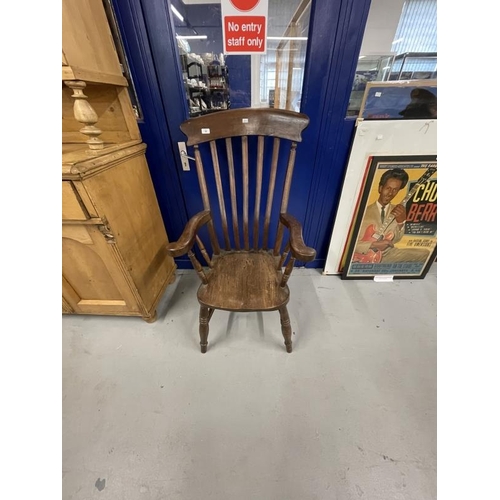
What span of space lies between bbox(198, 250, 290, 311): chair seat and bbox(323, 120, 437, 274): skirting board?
0.66 meters

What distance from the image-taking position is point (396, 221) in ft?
4.53

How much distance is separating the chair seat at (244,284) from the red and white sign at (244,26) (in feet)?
3.16

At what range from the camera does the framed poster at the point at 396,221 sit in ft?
4.05

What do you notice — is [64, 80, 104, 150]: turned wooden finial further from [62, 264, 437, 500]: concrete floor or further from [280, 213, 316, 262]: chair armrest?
[62, 264, 437, 500]: concrete floor

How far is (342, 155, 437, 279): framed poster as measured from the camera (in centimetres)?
124

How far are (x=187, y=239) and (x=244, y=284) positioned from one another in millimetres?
327

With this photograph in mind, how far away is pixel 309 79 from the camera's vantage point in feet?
3.43

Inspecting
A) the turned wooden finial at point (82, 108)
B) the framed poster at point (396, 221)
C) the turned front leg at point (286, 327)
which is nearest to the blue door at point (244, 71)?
the framed poster at point (396, 221)

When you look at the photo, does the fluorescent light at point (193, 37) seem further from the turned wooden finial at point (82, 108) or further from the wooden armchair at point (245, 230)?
the turned wooden finial at point (82, 108)

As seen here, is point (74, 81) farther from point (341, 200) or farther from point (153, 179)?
point (341, 200)

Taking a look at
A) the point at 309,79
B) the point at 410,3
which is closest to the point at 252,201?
the point at 309,79

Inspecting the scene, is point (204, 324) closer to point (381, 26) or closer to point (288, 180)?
point (288, 180)

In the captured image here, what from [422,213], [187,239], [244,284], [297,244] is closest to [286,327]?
[244,284]
